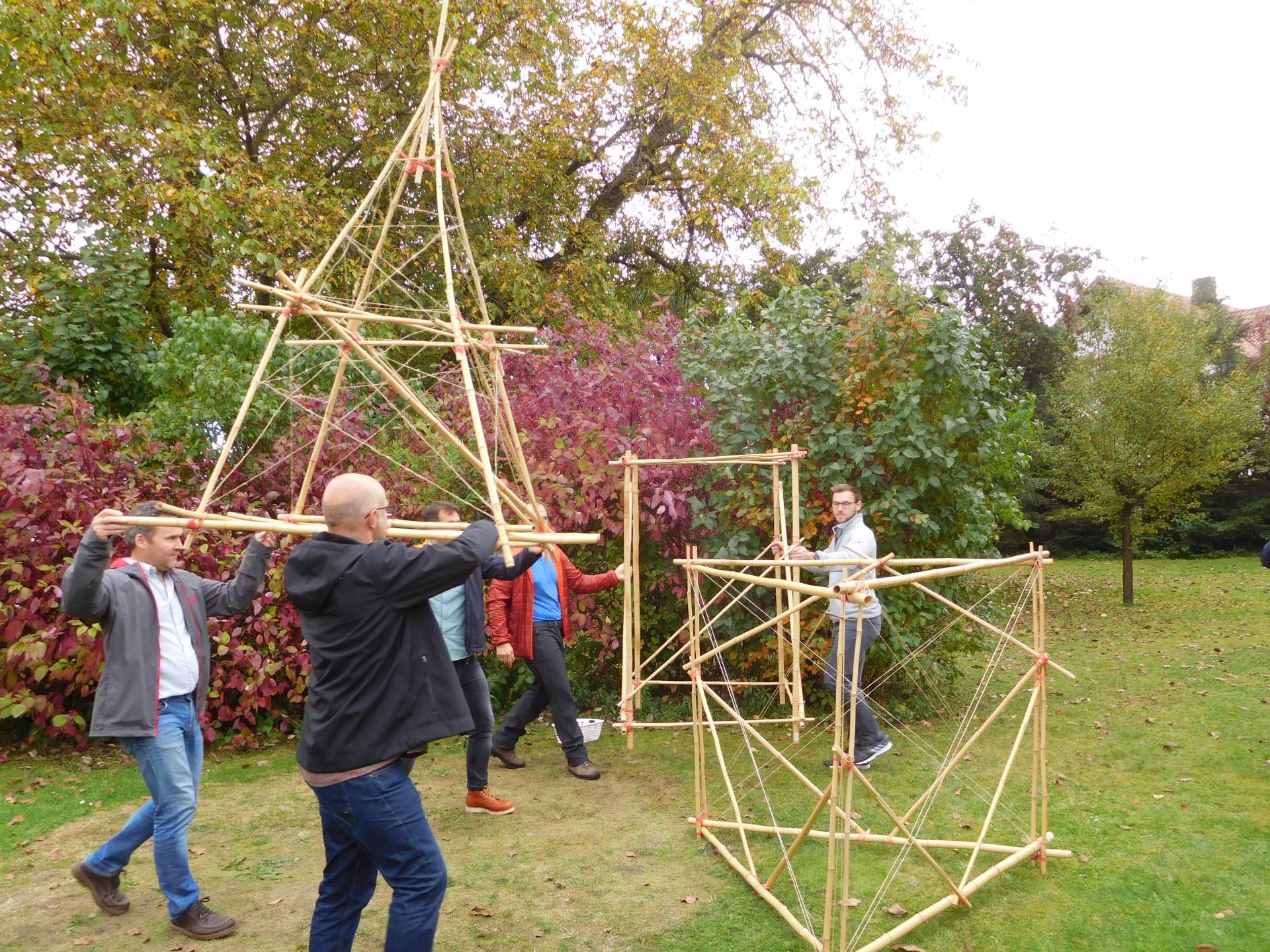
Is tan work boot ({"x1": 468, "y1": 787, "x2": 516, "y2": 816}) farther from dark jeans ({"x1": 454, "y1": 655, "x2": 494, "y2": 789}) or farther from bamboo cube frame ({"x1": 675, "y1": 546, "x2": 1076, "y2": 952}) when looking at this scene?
bamboo cube frame ({"x1": 675, "y1": 546, "x2": 1076, "y2": 952})

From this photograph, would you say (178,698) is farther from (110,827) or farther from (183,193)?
(183,193)

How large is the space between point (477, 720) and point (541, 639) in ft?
2.55

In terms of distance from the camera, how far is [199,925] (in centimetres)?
341

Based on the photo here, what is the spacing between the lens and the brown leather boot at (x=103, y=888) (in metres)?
3.58

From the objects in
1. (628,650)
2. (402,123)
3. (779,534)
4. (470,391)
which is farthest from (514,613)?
(402,123)

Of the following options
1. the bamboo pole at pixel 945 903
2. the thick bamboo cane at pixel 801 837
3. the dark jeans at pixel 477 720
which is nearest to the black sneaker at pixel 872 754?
the bamboo pole at pixel 945 903

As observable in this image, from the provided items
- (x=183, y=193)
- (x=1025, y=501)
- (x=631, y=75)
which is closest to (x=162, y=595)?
(x=183, y=193)

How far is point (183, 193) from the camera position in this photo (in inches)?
342

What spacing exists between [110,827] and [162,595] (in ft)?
7.02

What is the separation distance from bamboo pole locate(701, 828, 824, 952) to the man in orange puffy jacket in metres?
1.33

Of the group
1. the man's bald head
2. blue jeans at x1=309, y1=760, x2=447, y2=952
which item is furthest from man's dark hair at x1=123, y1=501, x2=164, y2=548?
blue jeans at x1=309, y1=760, x2=447, y2=952

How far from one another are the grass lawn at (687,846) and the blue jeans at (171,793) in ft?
0.83

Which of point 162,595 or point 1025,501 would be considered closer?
point 162,595

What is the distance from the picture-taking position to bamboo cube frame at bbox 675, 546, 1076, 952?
291 cm
